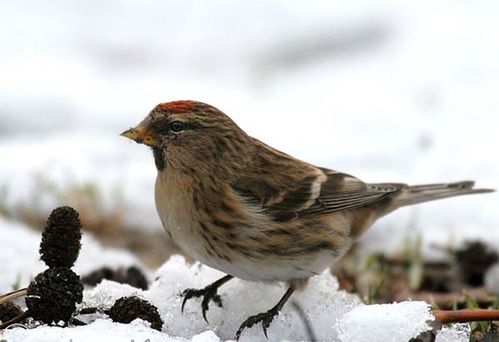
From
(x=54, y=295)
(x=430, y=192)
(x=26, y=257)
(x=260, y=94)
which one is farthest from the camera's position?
(x=260, y=94)

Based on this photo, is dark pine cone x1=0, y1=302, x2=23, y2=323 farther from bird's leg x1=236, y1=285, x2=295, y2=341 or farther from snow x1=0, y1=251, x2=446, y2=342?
bird's leg x1=236, y1=285, x2=295, y2=341

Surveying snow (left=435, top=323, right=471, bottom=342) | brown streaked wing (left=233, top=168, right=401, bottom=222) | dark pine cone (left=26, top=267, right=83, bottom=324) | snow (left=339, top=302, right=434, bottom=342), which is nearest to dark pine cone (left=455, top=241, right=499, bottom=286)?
brown streaked wing (left=233, top=168, right=401, bottom=222)

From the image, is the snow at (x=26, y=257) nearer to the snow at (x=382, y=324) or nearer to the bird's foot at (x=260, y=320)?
the bird's foot at (x=260, y=320)

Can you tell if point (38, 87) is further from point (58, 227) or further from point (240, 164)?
point (58, 227)

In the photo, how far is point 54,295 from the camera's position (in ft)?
12.2

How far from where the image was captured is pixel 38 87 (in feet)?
32.4

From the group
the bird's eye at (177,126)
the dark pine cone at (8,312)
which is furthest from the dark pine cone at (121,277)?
the dark pine cone at (8,312)

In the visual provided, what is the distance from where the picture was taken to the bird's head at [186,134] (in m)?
4.61

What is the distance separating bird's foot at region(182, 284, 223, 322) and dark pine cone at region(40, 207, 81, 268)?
0.75 m

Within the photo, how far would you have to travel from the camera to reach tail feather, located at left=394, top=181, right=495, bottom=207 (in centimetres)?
571

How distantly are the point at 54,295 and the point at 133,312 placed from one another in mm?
331

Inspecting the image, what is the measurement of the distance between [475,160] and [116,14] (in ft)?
17.0

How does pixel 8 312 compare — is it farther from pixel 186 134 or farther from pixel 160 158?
pixel 186 134

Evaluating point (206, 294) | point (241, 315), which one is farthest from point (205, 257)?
point (241, 315)
